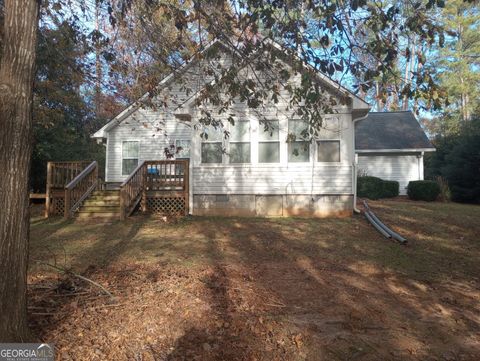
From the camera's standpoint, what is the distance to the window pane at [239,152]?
462 inches

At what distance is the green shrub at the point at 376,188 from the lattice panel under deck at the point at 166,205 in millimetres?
9773

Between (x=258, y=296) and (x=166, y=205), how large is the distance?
771 cm

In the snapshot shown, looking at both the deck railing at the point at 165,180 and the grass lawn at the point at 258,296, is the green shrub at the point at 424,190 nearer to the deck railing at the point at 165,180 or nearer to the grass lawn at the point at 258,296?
the grass lawn at the point at 258,296

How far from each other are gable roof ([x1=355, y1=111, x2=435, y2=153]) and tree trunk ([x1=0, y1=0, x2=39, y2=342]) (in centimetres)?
1645

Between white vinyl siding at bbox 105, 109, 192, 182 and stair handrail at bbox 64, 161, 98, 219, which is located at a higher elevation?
white vinyl siding at bbox 105, 109, 192, 182

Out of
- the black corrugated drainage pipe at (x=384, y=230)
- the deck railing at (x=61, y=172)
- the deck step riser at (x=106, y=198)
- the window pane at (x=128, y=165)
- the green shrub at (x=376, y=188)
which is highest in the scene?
the window pane at (x=128, y=165)

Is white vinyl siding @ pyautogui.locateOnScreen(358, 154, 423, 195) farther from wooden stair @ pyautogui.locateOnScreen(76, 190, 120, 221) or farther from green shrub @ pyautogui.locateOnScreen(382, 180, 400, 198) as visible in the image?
wooden stair @ pyautogui.locateOnScreen(76, 190, 120, 221)

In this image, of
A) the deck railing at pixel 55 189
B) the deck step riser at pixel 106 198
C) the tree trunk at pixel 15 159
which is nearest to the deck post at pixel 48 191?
the deck railing at pixel 55 189

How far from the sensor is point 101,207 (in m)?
12.0

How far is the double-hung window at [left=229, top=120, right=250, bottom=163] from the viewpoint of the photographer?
1173cm

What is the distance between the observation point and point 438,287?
223 inches

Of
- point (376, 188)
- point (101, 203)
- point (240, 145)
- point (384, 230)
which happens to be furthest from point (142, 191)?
point (376, 188)

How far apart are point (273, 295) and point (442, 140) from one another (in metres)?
21.4

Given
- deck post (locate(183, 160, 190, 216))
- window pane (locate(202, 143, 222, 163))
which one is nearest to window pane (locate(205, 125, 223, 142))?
window pane (locate(202, 143, 222, 163))
